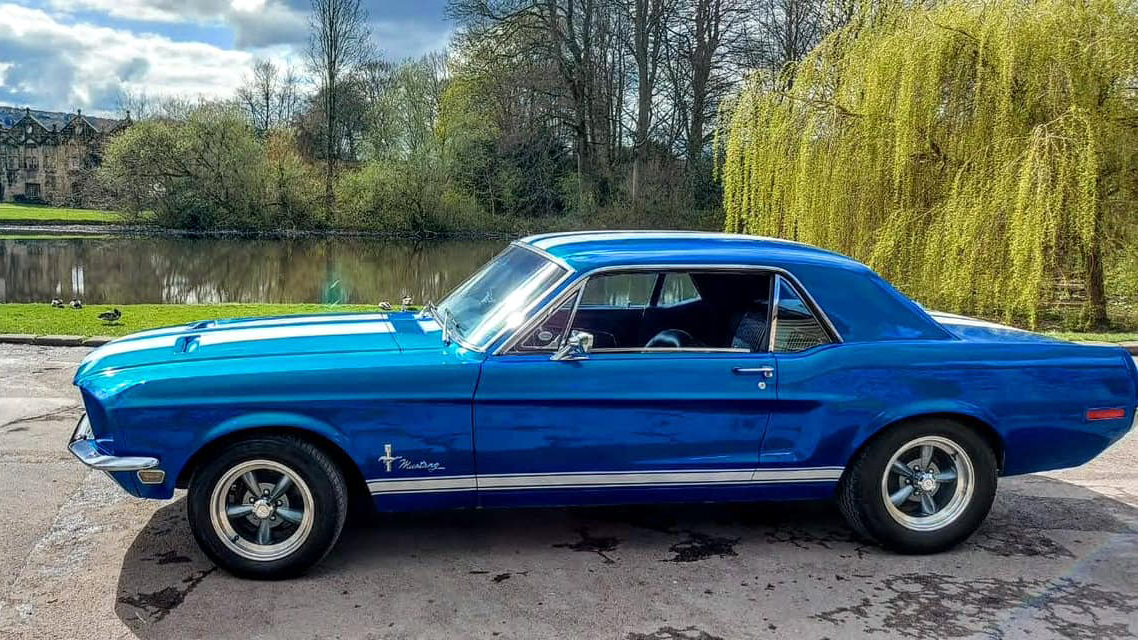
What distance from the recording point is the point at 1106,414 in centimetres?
460

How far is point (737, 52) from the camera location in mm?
39125

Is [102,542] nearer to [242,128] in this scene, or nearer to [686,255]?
[686,255]

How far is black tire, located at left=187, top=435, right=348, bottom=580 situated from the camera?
12.9 ft

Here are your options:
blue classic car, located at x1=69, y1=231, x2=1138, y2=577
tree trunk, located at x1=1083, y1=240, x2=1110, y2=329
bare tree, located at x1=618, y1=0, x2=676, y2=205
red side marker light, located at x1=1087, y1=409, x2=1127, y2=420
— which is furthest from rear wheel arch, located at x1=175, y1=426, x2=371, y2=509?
bare tree, located at x1=618, y1=0, x2=676, y2=205

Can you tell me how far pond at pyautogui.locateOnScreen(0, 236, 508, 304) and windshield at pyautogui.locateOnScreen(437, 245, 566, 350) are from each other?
47.3 feet

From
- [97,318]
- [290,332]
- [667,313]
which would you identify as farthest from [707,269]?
[97,318]

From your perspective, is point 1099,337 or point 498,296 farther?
point 1099,337

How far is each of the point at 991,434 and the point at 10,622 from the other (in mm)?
4746

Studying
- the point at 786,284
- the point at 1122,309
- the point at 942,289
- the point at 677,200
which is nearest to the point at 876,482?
the point at 786,284

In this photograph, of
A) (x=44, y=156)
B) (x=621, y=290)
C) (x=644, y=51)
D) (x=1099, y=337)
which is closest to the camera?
(x=621, y=290)

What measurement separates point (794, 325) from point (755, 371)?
0.36 meters

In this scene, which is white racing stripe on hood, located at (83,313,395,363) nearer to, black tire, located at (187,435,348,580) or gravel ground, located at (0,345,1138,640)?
black tire, located at (187,435,348,580)

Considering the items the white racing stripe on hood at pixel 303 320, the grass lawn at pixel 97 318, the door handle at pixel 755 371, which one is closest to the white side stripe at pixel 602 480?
the door handle at pixel 755 371

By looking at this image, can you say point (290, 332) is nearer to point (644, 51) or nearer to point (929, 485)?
point (929, 485)
